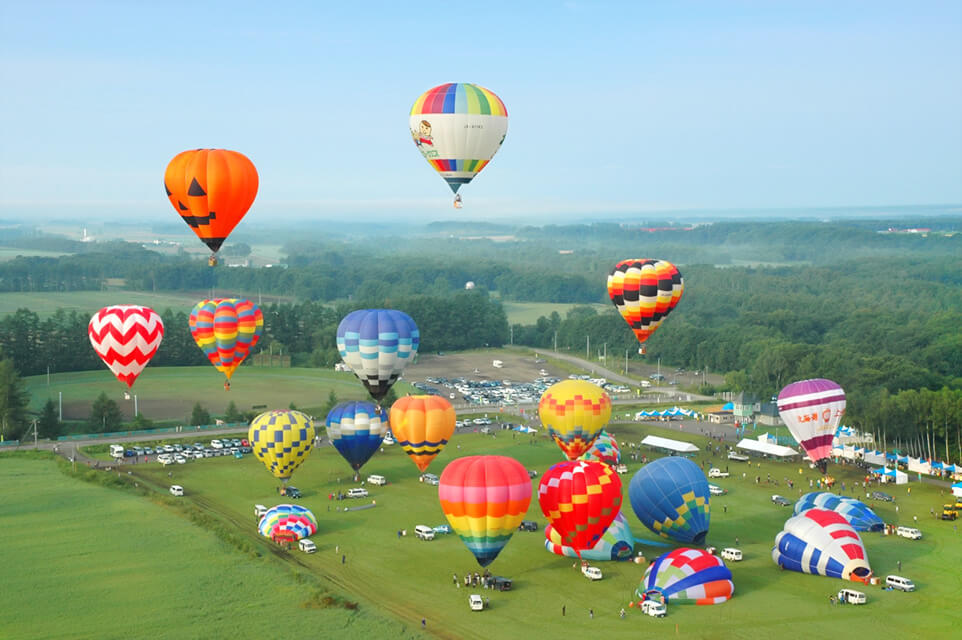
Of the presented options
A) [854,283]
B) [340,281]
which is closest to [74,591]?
[340,281]

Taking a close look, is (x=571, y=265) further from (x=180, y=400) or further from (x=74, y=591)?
(x=74, y=591)

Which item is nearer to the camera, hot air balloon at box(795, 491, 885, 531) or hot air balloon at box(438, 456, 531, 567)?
hot air balloon at box(438, 456, 531, 567)

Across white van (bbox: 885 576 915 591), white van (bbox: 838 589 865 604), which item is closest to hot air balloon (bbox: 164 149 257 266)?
white van (bbox: 838 589 865 604)

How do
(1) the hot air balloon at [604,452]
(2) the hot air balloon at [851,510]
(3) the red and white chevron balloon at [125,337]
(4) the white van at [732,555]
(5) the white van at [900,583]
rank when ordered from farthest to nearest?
(1) the hot air balloon at [604,452] → (3) the red and white chevron balloon at [125,337] → (2) the hot air balloon at [851,510] → (4) the white van at [732,555] → (5) the white van at [900,583]

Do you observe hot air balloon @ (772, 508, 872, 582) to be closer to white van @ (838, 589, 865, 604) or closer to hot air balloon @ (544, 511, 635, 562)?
white van @ (838, 589, 865, 604)

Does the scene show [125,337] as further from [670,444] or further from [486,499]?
[670,444]

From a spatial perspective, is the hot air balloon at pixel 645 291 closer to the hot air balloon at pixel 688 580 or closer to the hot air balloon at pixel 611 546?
the hot air balloon at pixel 611 546

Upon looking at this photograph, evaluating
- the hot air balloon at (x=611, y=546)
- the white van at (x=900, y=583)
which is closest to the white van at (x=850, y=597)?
the white van at (x=900, y=583)
